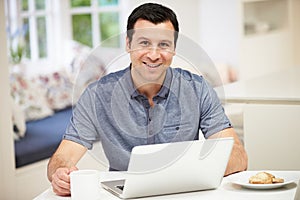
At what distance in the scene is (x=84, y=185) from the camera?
5.17 ft

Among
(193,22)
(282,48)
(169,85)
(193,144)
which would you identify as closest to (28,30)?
(193,22)

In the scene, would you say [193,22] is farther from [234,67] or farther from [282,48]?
[282,48]

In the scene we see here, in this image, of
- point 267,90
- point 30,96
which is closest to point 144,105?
point 267,90

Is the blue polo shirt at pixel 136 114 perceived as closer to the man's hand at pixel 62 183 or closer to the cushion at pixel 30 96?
the man's hand at pixel 62 183

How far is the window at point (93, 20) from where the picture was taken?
4.86 meters

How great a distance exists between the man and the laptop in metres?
0.22

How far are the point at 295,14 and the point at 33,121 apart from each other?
3127 mm

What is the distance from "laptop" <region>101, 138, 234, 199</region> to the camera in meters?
1.53

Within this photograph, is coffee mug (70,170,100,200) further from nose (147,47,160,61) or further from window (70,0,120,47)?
window (70,0,120,47)

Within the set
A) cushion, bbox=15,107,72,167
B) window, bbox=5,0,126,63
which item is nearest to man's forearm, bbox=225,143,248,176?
cushion, bbox=15,107,72,167

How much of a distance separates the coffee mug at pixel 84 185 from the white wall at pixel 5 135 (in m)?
1.63

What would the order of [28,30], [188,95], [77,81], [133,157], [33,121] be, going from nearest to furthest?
[133,157] → [77,81] → [188,95] → [33,121] → [28,30]

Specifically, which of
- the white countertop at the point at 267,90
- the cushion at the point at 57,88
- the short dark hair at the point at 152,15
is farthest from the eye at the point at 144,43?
the cushion at the point at 57,88

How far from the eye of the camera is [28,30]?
4523mm
